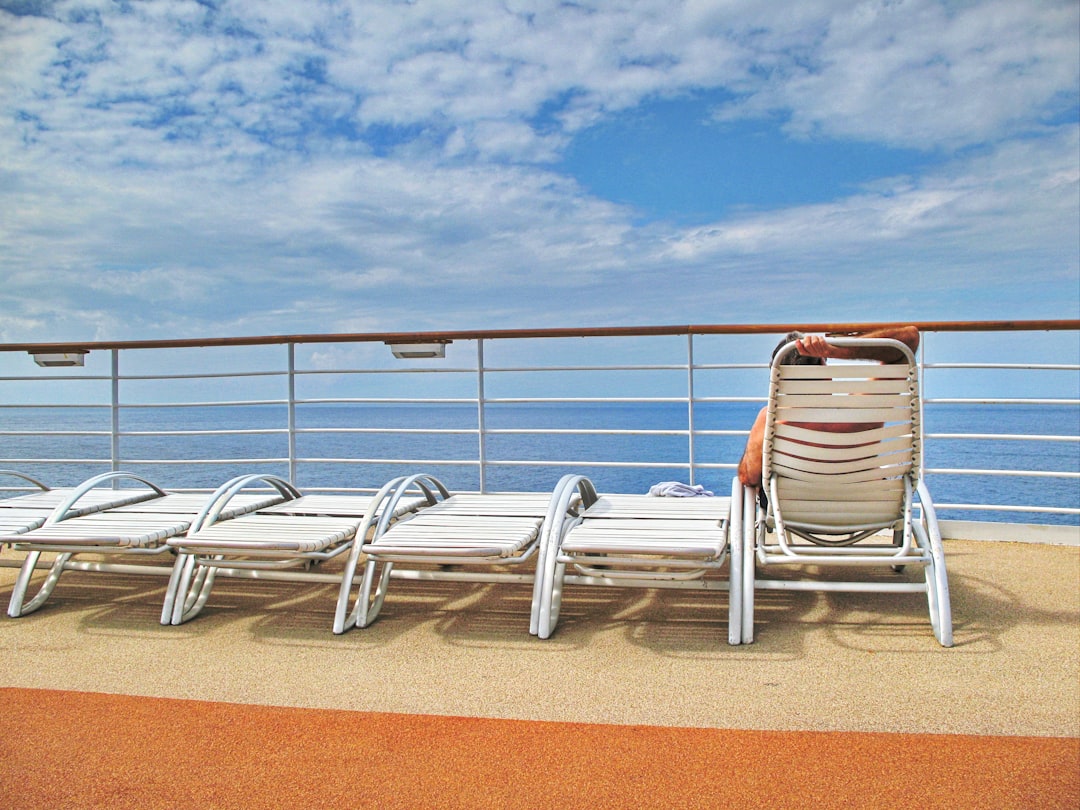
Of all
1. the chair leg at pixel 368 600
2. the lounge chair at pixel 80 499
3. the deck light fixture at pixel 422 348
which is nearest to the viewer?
the chair leg at pixel 368 600

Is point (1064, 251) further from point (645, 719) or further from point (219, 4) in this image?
point (645, 719)

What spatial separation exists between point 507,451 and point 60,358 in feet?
110

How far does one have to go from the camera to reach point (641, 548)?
9.96 feet

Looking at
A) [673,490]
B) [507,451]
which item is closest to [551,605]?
[673,490]

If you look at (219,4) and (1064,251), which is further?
(1064,251)

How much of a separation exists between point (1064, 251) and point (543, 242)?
29205mm

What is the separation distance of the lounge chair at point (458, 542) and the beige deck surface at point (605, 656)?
0.48 ft

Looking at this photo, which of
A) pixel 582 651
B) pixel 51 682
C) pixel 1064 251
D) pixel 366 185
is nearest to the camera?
pixel 51 682

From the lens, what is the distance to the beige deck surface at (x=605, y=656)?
8.17ft

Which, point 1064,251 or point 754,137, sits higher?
point 754,137

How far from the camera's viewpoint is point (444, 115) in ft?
172

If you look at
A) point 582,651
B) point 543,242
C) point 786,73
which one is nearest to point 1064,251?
point 786,73

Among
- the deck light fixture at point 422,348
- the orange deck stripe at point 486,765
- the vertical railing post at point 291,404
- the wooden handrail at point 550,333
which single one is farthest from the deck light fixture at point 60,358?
the orange deck stripe at point 486,765

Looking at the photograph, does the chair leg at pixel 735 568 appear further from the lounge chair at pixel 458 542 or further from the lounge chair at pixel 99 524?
the lounge chair at pixel 99 524
